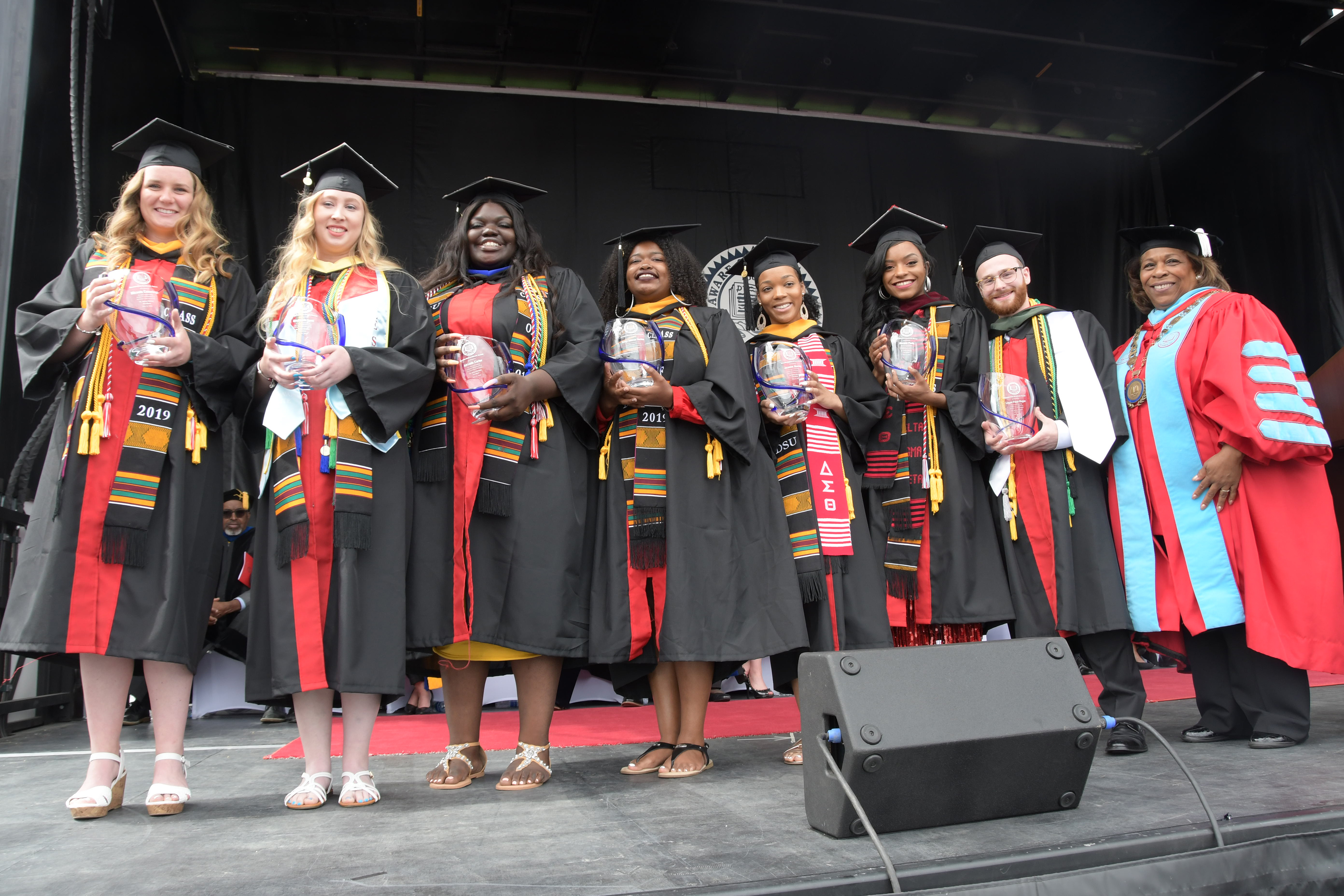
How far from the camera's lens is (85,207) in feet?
12.0

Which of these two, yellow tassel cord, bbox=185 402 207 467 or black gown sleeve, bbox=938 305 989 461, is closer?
yellow tassel cord, bbox=185 402 207 467

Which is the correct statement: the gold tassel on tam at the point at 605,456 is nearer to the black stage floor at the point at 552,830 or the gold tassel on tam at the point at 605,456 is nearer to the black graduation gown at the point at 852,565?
the black graduation gown at the point at 852,565

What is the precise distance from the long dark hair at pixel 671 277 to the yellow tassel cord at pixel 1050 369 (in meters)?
1.15

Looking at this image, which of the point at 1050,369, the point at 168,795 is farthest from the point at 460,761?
the point at 1050,369

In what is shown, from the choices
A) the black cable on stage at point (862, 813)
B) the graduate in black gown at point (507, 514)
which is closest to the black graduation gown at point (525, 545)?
the graduate in black gown at point (507, 514)

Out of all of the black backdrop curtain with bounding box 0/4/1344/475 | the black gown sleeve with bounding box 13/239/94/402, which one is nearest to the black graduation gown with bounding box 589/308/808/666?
the black gown sleeve with bounding box 13/239/94/402

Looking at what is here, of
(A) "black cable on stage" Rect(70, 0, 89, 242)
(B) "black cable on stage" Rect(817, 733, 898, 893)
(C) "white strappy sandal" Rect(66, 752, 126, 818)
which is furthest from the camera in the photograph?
(A) "black cable on stage" Rect(70, 0, 89, 242)

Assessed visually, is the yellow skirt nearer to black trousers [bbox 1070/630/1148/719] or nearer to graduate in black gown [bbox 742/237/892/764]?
graduate in black gown [bbox 742/237/892/764]

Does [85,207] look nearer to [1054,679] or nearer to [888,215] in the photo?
[888,215]

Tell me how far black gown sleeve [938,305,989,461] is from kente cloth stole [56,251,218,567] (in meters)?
2.29

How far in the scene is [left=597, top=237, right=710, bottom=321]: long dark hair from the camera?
2.97 meters

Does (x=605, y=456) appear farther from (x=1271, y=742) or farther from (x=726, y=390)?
(x=1271, y=742)

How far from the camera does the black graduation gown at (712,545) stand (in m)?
2.62

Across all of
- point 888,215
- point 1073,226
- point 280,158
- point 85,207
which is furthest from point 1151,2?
point 85,207
